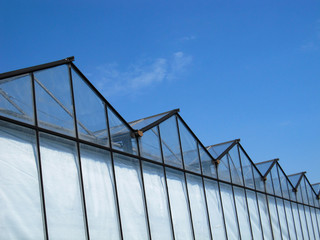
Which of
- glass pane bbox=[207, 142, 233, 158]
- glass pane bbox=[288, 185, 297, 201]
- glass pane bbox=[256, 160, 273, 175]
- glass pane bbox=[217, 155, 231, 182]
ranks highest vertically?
glass pane bbox=[207, 142, 233, 158]

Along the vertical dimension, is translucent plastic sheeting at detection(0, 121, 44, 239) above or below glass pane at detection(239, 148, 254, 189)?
below

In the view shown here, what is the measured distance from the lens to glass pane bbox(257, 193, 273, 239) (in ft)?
67.8

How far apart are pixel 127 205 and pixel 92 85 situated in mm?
3746

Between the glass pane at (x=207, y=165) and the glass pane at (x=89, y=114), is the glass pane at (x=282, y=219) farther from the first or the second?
the glass pane at (x=89, y=114)

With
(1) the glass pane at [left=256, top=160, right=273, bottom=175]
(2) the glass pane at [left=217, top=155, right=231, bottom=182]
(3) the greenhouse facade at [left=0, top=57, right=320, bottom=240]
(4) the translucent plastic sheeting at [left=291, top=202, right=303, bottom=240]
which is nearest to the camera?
(3) the greenhouse facade at [left=0, top=57, right=320, bottom=240]

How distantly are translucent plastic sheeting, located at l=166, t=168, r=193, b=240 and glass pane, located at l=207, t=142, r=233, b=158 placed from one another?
4.24 m

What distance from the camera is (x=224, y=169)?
19.4m

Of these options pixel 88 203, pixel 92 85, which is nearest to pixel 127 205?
pixel 88 203

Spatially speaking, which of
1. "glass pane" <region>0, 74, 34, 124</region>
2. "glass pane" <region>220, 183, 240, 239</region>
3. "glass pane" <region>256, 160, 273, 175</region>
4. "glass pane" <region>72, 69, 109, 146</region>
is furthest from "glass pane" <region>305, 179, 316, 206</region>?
"glass pane" <region>0, 74, 34, 124</region>

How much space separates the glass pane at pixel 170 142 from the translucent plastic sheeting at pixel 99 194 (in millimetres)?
3845

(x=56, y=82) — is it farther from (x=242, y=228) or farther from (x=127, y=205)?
(x=242, y=228)

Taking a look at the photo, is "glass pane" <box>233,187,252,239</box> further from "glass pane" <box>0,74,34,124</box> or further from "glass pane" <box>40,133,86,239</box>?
"glass pane" <box>0,74,34,124</box>

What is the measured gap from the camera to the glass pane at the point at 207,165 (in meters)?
17.7

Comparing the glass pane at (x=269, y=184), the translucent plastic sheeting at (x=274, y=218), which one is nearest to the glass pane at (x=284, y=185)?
the glass pane at (x=269, y=184)
